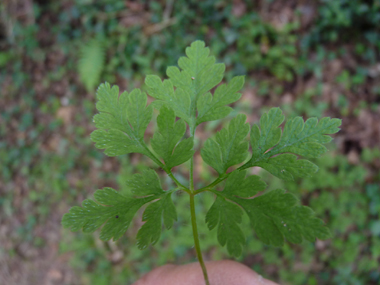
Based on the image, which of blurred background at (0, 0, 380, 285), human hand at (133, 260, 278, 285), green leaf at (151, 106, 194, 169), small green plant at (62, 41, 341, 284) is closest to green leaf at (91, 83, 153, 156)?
small green plant at (62, 41, 341, 284)

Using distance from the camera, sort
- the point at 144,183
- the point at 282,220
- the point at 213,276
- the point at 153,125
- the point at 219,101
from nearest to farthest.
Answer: the point at 282,220 < the point at 144,183 < the point at 219,101 < the point at 213,276 < the point at 153,125

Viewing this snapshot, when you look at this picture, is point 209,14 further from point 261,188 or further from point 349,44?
point 261,188

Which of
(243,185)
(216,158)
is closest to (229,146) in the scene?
(216,158)

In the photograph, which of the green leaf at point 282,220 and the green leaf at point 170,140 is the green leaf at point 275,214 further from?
the green leaf at point 170,140

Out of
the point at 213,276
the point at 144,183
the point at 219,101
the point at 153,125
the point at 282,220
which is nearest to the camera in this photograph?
the point at 282,220

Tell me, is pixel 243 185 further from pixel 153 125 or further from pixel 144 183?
pixel 153 125

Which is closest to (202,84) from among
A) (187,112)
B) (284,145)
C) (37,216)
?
(187,112)
